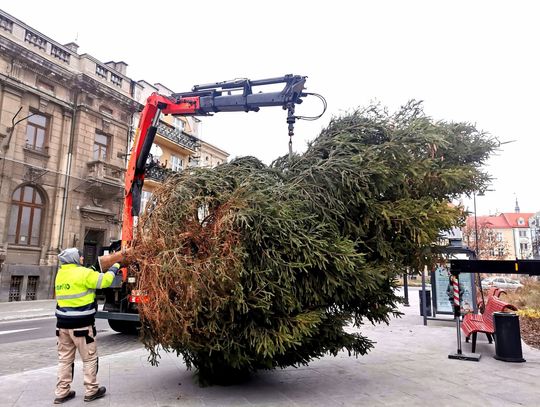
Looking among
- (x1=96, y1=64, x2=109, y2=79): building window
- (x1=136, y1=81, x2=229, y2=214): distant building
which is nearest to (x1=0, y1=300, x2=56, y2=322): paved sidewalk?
(x1=136, y1=81, x2=229, y2=214): distant building

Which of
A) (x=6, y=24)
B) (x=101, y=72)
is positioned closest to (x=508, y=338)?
(x=6, y=24)

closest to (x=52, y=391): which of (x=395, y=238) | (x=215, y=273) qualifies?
(x=215, y=273)

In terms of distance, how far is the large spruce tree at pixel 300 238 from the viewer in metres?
4.55

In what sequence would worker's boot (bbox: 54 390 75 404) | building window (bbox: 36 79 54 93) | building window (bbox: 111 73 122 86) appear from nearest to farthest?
worker's boot (bbox: 54 390 75 404) < building window (bbox: 36 79 54 93) < building window (bbox: 111 73 122 86)

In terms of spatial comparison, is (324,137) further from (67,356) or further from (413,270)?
(67,356)

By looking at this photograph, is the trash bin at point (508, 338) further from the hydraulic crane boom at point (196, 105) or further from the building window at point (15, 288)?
the building window at point (15, 288)

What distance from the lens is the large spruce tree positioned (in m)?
4.55

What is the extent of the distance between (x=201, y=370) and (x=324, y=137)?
3679 millimetres

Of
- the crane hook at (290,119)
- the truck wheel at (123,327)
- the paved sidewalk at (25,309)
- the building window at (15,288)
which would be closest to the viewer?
the crane hook at (290,119)

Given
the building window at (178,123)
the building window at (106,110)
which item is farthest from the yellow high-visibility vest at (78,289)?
the building window at (178,123)

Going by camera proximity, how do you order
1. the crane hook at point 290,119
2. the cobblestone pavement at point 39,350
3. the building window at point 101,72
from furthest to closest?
the building window at point 101,72, the crane hook at point 290,119, the cobblestone pavement at point 39,350

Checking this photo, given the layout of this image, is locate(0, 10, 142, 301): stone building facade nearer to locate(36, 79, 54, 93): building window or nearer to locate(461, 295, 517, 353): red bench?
locate(36, 79, 54, 93): building window

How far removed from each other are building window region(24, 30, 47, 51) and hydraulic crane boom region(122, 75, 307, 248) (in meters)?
15.1

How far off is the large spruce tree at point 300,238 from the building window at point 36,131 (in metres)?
19.7
